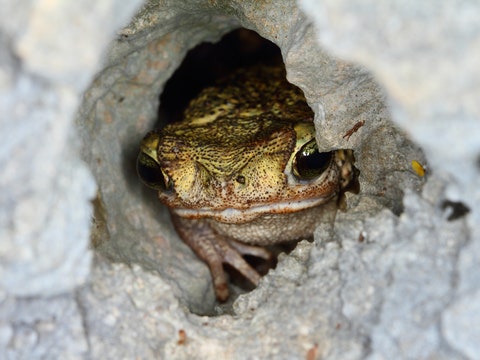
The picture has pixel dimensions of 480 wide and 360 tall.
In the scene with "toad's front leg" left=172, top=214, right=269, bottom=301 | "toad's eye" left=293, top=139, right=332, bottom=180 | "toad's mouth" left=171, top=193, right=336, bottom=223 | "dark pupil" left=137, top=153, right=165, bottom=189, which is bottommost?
"toad's front leg" left=172, top=214, right=269, bottom=301

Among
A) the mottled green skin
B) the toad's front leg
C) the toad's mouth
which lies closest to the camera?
the mottled green skin

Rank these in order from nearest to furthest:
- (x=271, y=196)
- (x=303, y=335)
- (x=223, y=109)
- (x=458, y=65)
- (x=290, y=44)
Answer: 1. (x=458, y=65)
2. (x=303, y=335)
3. (x=290, y=44)
4. (x=271, y=196)
5. (x=223, y=109)

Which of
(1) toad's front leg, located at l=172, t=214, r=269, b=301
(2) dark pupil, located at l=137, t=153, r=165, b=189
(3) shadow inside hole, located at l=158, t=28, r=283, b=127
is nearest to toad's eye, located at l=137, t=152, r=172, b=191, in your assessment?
(2) dark pupil, located at l=137, t=153, r=165, b=189

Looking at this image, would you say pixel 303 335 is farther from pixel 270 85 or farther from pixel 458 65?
pixel 270 85

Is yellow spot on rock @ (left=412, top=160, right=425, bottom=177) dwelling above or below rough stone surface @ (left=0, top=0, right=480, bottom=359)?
above

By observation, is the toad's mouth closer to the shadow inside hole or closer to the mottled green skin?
the mottled green skin

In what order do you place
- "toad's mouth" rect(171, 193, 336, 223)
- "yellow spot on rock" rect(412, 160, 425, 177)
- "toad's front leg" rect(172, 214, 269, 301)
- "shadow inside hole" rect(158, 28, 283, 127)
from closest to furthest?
1. "yellow spot on rock" rect(412, 160, 425, 177)
2. "toad's mouth" rect(171, 193, 336, 223)
3. "toad's front leg" rect(172, 214, 269, 301)
4. "shadow inside hole" rect(158, 28, 283, 127)

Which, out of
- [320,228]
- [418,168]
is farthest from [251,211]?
[418,168]

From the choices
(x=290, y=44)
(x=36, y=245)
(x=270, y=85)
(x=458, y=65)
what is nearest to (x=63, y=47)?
(x=36, y=245)
